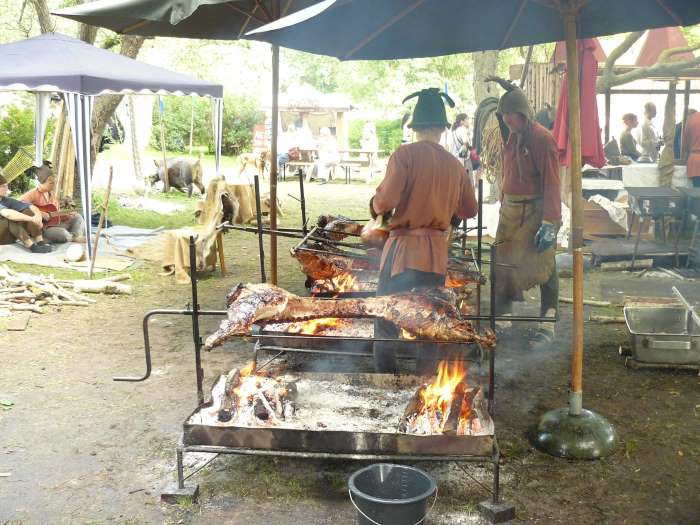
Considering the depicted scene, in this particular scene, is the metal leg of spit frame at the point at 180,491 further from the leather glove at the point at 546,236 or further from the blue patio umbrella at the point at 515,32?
the leather glove at the point at 546,236

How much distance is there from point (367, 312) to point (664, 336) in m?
3.14

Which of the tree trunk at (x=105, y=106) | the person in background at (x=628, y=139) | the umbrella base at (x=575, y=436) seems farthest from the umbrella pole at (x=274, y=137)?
the person in background at (x=628, y=139)

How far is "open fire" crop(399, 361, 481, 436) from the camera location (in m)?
3.94

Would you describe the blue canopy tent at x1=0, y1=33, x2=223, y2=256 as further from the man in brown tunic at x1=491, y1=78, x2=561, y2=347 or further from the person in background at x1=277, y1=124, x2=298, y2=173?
the person in background at x1=277, y1=124, x2=298, y2=173

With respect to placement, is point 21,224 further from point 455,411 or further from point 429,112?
point 455,411

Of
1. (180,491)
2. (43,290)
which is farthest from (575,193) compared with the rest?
(43,290)

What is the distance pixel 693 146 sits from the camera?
37.8 ft

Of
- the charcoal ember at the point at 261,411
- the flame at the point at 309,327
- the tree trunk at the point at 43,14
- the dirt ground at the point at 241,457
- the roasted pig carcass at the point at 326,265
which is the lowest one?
the dirt ground at the point at 241,457

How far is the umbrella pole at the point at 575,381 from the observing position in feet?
14.2

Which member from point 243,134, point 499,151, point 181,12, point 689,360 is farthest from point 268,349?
point 243,134

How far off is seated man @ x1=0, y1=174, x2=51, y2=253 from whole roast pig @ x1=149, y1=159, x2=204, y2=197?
7.72 meters

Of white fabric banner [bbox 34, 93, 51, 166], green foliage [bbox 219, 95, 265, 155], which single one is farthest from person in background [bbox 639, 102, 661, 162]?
green foliage [bbox 219, 95, 265, 155]

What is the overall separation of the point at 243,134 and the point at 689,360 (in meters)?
28.5

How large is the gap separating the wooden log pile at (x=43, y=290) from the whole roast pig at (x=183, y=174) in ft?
31.9
